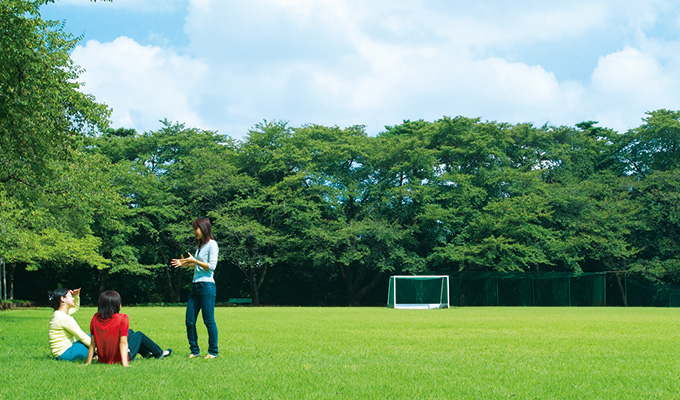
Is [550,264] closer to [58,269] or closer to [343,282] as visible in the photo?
[343,282]

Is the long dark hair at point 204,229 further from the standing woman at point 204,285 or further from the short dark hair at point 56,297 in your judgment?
the short dark hair at point 56,297

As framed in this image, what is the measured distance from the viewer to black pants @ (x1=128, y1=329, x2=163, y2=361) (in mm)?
7879

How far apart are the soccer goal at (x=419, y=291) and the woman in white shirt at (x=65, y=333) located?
1180 inches

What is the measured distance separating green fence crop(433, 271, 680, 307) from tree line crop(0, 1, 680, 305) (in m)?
1.00

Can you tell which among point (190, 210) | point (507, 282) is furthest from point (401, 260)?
point (190, 210)

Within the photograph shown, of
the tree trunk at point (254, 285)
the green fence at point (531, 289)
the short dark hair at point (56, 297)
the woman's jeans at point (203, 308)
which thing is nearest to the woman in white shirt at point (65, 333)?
the short dark hair at point (56, 297)

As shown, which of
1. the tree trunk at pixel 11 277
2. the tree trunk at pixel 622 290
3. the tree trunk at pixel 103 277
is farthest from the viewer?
the tree trunk at pixel 103 277

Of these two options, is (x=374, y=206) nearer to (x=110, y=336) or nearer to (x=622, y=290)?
(x=622, y=290)

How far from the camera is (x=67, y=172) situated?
18.4 metres

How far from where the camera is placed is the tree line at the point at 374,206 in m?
42.1

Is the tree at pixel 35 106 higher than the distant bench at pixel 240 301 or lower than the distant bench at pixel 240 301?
higher

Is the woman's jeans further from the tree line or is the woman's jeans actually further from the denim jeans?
the tree line

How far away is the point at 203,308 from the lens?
8.42m

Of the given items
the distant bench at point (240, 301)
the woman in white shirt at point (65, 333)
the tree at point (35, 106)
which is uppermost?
the tree at point (35, 106)
